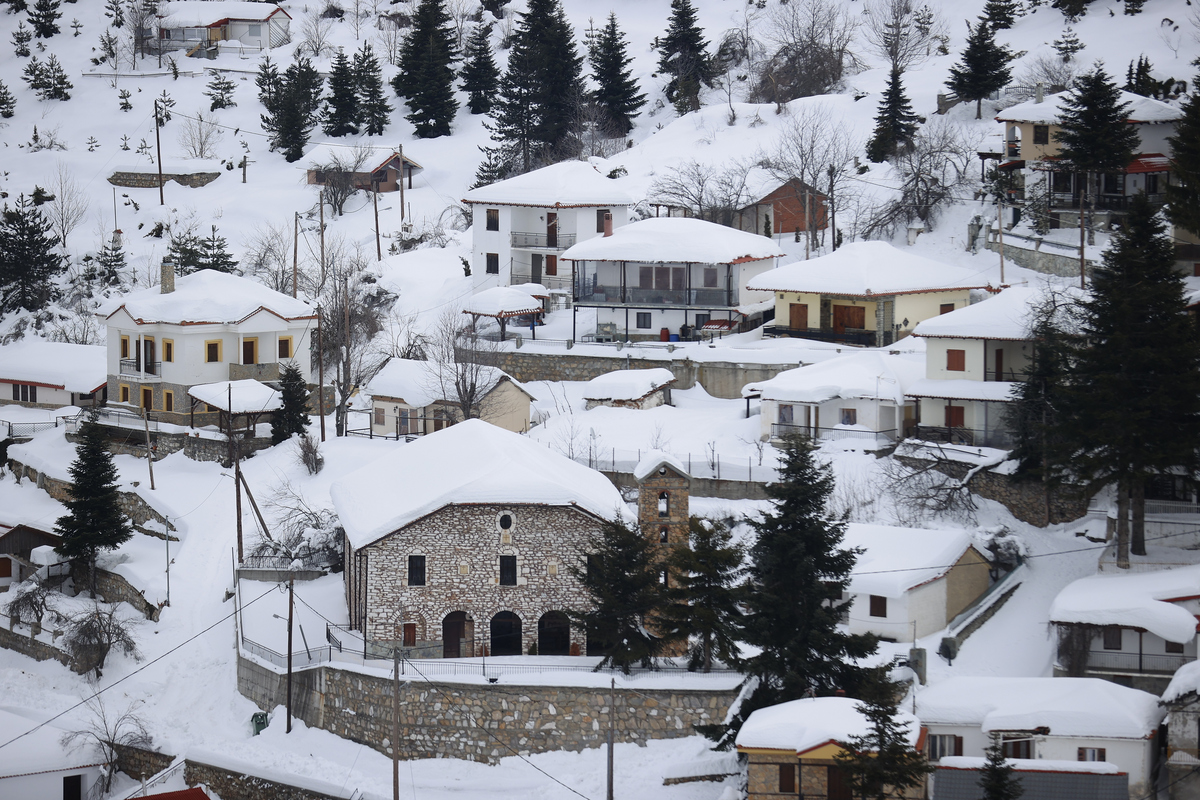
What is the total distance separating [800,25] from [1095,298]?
56.6 meters

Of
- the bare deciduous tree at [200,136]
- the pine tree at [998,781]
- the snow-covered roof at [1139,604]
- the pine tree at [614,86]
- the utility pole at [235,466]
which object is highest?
the pine tree at [614,86]

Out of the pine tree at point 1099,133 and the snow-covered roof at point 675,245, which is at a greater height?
the pine tree at point 1099,133

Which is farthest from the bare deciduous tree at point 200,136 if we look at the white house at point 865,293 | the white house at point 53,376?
the white house at point 865,293

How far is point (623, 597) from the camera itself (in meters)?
36.1

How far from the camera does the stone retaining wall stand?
35156mm

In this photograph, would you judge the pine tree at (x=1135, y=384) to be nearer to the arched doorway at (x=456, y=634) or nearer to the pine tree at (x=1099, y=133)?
the pine tree at (x=1099, y=133)

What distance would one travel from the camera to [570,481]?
38.9m

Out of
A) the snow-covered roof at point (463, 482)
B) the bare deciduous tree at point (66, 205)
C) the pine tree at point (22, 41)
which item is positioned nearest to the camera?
the snow-covered roof at point (463, 482)

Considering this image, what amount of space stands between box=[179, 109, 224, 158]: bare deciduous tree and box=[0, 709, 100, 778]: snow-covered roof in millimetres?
55218

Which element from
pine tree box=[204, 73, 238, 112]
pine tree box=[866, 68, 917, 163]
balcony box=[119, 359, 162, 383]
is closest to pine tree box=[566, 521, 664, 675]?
balcony box=[119, 359, 162, 383]

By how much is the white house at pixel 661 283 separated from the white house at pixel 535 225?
529 centimetres

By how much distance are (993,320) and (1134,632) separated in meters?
14.7

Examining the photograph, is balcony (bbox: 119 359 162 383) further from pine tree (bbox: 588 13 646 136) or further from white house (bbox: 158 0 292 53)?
white house (bbox: 158 0 292 53)

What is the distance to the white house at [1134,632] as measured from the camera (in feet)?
112
